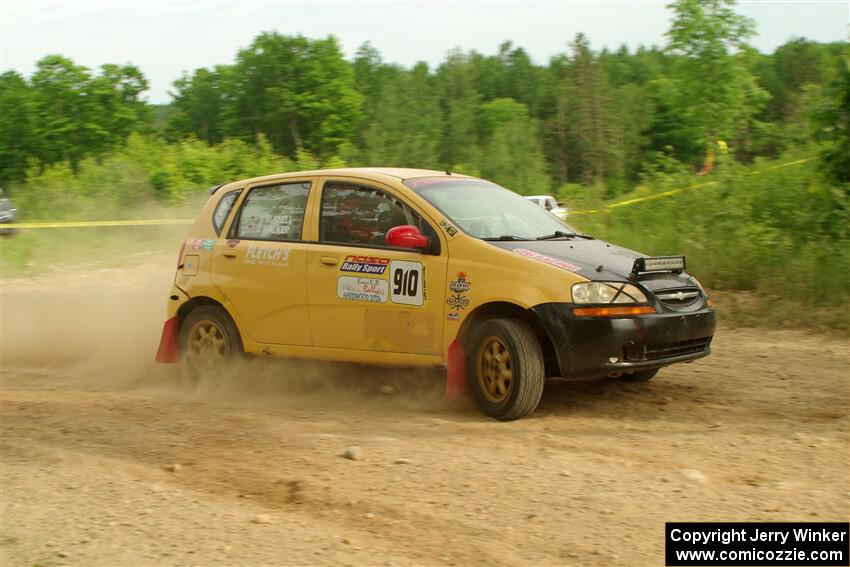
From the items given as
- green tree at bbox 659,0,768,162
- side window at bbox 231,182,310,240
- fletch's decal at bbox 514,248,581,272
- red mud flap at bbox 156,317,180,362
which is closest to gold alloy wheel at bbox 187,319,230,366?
red mud flap at bbox 156,317,180,362

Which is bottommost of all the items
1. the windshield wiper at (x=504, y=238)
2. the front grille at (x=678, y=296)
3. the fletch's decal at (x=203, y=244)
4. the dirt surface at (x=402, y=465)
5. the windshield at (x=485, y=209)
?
the dirt surface at (x=402, y=465)

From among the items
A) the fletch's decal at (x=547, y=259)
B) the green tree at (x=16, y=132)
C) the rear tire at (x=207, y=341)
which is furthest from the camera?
the green tree at (x=16, y=132)

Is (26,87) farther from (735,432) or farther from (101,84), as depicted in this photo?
(735,432)

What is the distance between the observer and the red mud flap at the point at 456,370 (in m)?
6.36

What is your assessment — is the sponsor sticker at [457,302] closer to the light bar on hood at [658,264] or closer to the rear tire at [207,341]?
the light bar on hood at [658,264]

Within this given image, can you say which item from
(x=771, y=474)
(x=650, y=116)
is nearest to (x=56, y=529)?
(x=771, y=474)

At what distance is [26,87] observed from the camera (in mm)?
56312

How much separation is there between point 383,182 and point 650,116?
87.8m

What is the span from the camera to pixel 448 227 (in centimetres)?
657

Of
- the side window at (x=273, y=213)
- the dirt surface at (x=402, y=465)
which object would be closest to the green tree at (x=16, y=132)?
the dirt surface at (x=402, y=465)

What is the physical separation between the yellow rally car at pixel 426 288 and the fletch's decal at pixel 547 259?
0.5 inches

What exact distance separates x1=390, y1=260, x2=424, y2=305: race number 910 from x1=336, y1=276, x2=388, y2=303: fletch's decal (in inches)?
3.6

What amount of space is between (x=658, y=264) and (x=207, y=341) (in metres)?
3.93

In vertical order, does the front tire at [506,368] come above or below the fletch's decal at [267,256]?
below
